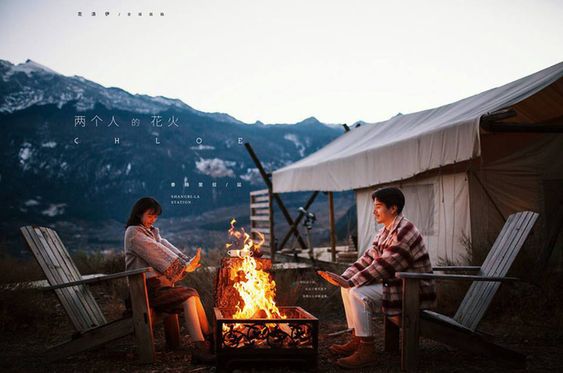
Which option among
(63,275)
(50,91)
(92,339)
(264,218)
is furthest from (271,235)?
(50,91)

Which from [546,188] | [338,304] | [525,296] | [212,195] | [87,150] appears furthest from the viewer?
[212,195]

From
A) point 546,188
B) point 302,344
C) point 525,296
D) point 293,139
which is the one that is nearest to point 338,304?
point 525,296

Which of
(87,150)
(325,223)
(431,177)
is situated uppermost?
(87,150)

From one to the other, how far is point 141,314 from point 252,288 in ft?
2.88

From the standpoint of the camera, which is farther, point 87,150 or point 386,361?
point 87,150

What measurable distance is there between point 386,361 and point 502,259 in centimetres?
115

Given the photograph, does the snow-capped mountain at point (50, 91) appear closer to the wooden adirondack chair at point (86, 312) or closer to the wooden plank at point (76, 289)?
the wooden plank at point (76, 289)

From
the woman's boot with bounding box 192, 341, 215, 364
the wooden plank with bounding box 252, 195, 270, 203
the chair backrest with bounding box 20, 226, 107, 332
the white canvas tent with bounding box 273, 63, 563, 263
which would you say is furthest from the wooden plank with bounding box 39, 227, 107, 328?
the wooden plank with bounding box 252, 195, 270, 203

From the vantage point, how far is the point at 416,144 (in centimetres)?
725

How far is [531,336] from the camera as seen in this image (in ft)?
15.0

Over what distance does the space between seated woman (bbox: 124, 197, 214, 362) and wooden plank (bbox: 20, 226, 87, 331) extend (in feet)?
1.75

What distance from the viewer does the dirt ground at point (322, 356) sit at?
12.3ft

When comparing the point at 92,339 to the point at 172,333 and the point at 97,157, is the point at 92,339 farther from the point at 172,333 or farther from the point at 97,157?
the point at 97,157

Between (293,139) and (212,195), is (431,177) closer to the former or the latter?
(212,195)
